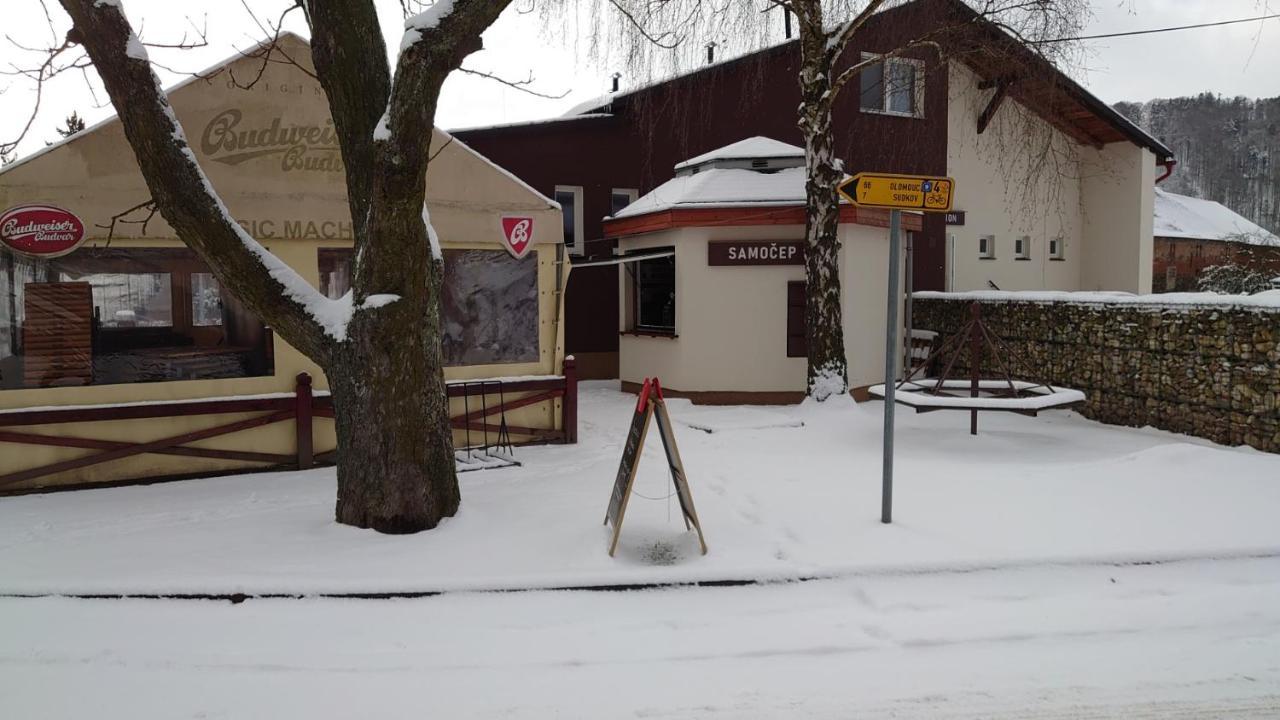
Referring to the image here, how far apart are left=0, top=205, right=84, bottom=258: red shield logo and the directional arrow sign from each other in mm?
6938

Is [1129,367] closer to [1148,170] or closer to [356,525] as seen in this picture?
[356,525]

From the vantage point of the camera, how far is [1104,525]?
618 cm

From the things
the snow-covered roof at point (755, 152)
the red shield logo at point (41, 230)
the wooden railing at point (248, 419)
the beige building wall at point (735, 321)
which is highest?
the snow-covered roof at point (755, 152)

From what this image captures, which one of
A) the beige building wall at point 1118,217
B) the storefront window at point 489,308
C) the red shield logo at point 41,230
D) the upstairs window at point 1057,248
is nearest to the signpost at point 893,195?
the storefront window at point 489,308

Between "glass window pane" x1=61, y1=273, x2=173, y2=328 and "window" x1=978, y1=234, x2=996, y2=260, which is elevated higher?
"window" x1=978, y1=234, x2=996, y2=260

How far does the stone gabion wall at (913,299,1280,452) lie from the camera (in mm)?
8539

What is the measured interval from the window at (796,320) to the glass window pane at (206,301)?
309 inches

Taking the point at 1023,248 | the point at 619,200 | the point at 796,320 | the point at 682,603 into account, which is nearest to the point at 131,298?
the point at 682,603

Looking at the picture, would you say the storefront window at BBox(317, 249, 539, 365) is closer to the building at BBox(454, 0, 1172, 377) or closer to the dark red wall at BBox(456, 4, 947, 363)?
the building at BBox(454, 0, 1172, 377)

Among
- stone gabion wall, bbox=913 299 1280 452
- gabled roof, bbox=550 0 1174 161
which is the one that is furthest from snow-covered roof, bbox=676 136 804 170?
stone gabion wall, bbox=913 299 1280 452

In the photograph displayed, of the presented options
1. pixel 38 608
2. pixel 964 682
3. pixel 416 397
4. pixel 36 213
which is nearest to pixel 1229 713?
pixel 964 682

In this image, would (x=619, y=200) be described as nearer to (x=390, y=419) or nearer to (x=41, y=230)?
(x=41, y=230)

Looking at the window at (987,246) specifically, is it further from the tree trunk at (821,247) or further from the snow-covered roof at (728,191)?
the tree trunk at (821,247)

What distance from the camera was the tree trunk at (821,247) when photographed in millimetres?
11422
